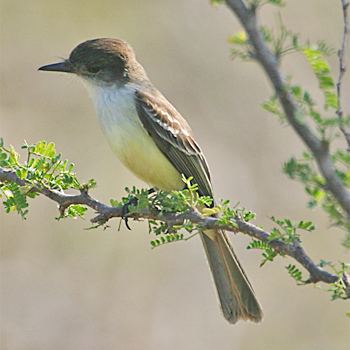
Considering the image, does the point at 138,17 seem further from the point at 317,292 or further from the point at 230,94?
the point at 317,292

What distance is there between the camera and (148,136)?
4.40 m

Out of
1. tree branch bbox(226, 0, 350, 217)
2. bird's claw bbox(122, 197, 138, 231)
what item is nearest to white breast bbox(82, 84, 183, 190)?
bird's claw bbox(122, 197, 138, 231)

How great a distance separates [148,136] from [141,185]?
2.30m

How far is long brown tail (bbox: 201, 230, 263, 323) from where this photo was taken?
153 inches

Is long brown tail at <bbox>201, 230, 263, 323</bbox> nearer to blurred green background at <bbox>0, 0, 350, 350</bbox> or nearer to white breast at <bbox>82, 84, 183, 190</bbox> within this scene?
white breast at <bbox>82, 84, 183, 190</bbox>

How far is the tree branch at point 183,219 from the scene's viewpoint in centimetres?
272

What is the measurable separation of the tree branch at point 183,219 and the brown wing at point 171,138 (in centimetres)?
93

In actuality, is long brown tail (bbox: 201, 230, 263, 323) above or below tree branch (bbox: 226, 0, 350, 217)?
above

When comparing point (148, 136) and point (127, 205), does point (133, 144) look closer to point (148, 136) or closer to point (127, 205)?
point (148, 136)

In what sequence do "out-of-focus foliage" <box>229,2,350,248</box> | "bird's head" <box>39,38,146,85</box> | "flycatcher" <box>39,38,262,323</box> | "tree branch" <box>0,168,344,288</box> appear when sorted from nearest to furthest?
"out-of-focus foliage" <box>229,2,350,248</box> < "tree branch" <box>0,168,344,288</box> < "flycatcher" <box>39,38,262,323</box> < "bird's head" <box>39,38,146,85</box>

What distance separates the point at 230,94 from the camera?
724cm

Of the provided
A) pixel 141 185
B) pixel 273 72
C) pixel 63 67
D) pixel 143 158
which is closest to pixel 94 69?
pixel 63 67

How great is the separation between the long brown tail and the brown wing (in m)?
0.27

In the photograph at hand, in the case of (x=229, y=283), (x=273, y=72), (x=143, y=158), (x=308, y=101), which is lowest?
(x=273, y=72)
